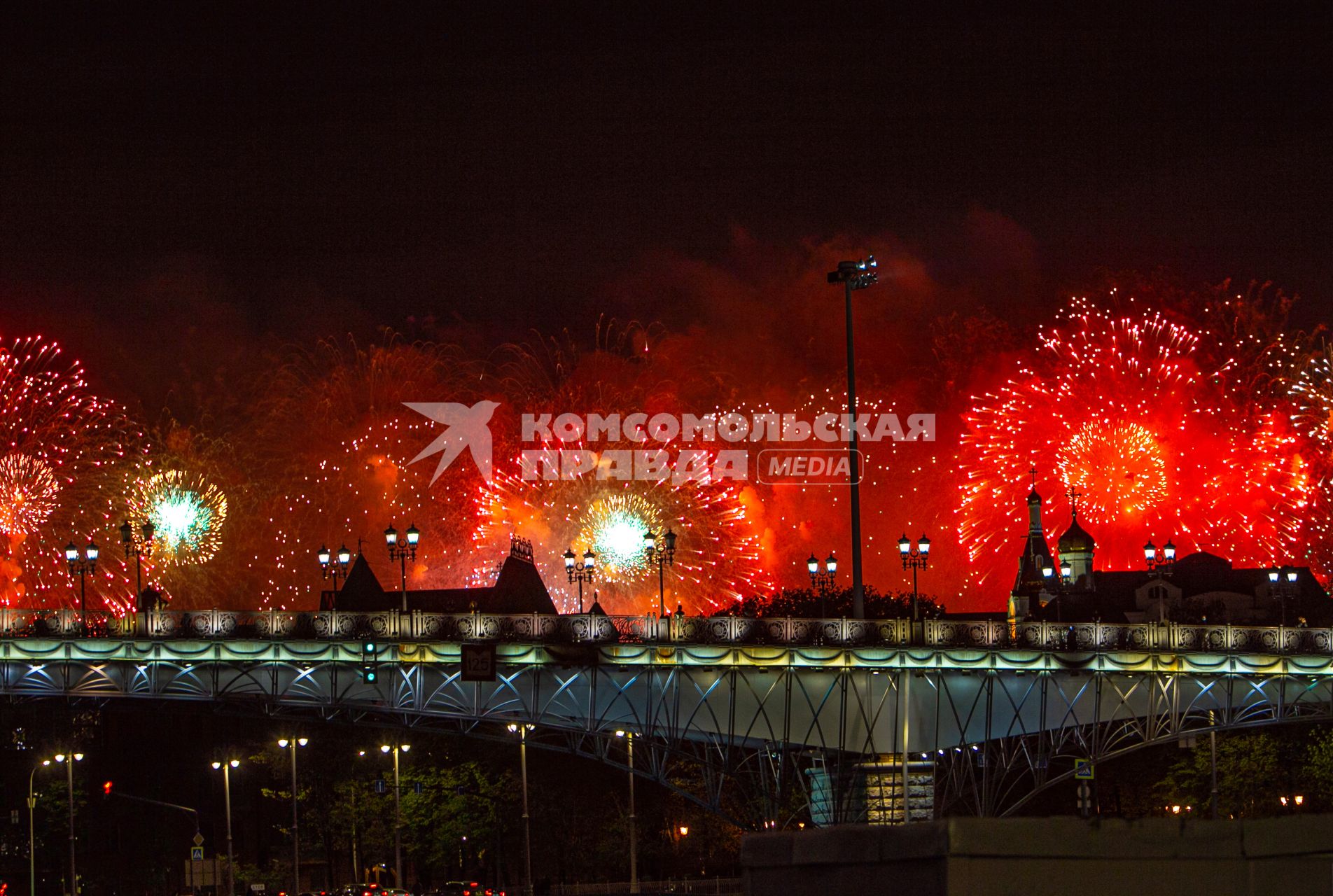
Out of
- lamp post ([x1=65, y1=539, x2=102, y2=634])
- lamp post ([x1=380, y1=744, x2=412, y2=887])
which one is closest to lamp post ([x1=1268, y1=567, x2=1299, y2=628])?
lamp post ([x1=380, y1=744, x2=412, y2=887])

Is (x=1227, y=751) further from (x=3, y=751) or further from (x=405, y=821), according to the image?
(x=3, y=751)

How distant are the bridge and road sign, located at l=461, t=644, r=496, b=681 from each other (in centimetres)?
105

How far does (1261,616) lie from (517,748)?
163 ft

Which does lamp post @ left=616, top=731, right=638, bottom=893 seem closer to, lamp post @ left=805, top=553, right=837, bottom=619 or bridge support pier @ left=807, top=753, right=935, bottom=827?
bridge support pier @ left=807, top=753, right=935, bottom=827

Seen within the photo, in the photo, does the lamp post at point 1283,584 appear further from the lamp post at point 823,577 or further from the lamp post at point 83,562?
the lamp post at point 83,562

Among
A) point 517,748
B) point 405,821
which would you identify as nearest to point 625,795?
point 517,748

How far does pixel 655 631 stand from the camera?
222 feet

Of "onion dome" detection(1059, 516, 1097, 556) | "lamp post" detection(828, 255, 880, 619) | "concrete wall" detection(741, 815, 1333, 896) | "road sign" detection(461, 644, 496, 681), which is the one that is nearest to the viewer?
"concrete wall" detection(741, 815, 1333, 896)

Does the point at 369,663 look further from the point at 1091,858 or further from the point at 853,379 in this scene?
the point at 1091,858

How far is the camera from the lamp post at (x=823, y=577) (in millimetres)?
68225

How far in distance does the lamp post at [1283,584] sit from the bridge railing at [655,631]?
10.3ft

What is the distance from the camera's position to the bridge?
66125mm

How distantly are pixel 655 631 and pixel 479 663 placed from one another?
690cm

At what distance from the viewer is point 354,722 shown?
69.1 metres
